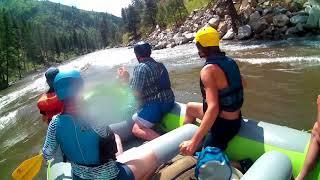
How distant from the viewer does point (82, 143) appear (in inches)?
112

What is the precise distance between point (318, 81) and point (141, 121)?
549cm

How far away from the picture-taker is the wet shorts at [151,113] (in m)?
4.91

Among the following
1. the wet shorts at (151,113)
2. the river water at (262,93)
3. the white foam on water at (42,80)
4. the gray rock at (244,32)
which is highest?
the wet shorts at (151,113)

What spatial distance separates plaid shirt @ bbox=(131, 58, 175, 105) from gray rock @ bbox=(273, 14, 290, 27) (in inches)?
605

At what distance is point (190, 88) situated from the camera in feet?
34.2

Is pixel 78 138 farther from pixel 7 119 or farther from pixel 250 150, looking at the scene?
pixel 7 119

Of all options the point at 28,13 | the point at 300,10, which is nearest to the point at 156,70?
the point at 300,10

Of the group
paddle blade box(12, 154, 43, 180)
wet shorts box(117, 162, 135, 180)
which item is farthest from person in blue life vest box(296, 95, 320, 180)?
paddle blade box(12, 154, 43, 180)

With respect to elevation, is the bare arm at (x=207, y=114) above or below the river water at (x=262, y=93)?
above

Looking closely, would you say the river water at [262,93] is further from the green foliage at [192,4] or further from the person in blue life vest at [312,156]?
the green foliage at [192,4]

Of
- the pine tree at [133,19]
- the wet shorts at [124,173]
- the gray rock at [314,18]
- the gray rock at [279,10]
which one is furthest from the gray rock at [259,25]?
the pine tree at [133,19]

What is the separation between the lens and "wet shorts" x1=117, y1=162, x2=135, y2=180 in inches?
123

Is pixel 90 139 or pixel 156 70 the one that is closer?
pixel 90 139

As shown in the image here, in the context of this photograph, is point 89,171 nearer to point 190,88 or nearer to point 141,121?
point 141,121
